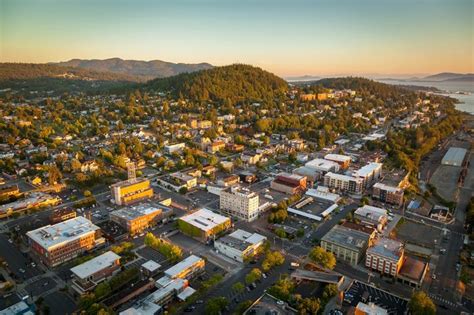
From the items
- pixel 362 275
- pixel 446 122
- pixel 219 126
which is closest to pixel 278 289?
pixel 362 275

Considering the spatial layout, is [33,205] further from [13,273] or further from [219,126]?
[219,126]

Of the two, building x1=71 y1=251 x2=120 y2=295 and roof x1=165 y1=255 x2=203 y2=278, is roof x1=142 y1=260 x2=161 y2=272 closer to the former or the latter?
roof x1=165 y1=255 x2=203 y2=278

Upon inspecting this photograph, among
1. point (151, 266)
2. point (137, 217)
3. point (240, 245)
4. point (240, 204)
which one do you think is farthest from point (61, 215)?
point (240, 245)

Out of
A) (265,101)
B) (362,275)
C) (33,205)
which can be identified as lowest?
(362,275)

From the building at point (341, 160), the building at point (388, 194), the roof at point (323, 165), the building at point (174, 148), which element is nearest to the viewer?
the building at point (388, 194)

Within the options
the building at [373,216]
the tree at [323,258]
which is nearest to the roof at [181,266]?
the tree at [323,258]

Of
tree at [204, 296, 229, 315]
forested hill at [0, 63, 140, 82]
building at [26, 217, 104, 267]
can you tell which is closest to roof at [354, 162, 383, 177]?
tree at [204, 296, 229, 315]

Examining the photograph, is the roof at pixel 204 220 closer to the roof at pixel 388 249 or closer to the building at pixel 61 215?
the building at pixel 61 215
